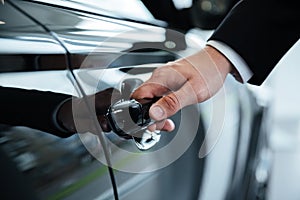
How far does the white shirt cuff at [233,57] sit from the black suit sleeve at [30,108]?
310 mm

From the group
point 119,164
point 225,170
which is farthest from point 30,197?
point 225,170

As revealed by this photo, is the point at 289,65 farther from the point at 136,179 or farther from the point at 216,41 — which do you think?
the point at 136,179

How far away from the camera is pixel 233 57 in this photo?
2.80 feet

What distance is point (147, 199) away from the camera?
856mm

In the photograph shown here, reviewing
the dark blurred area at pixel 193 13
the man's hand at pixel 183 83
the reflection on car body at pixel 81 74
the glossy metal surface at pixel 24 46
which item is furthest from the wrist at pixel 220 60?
the dark blurred area at pixel 193 13

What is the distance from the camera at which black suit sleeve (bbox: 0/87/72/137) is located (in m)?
0.63

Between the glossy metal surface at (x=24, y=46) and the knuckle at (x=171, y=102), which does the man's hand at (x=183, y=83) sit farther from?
the glossy metal surface at (x=24, y=46)

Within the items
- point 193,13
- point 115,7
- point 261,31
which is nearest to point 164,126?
point 261,31

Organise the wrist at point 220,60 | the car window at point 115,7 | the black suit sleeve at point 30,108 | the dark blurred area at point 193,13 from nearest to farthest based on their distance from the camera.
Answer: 1. the black suit sleeve at point 30,108
2. the wrist at point 220,60
3. the car window at point 115,7
4. the dark blurred area at point 193,13

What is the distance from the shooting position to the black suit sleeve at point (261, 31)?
860mm

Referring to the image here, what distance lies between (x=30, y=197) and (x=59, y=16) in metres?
0.38

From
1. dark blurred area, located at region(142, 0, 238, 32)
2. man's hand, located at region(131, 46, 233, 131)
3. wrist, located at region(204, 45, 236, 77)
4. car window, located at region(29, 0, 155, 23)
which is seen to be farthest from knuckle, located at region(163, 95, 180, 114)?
dark blurred area, located at region(142, 0, 238, 32)

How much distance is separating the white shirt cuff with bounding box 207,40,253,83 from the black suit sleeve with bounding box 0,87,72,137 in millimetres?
310

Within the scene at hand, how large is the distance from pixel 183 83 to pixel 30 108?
255mm
